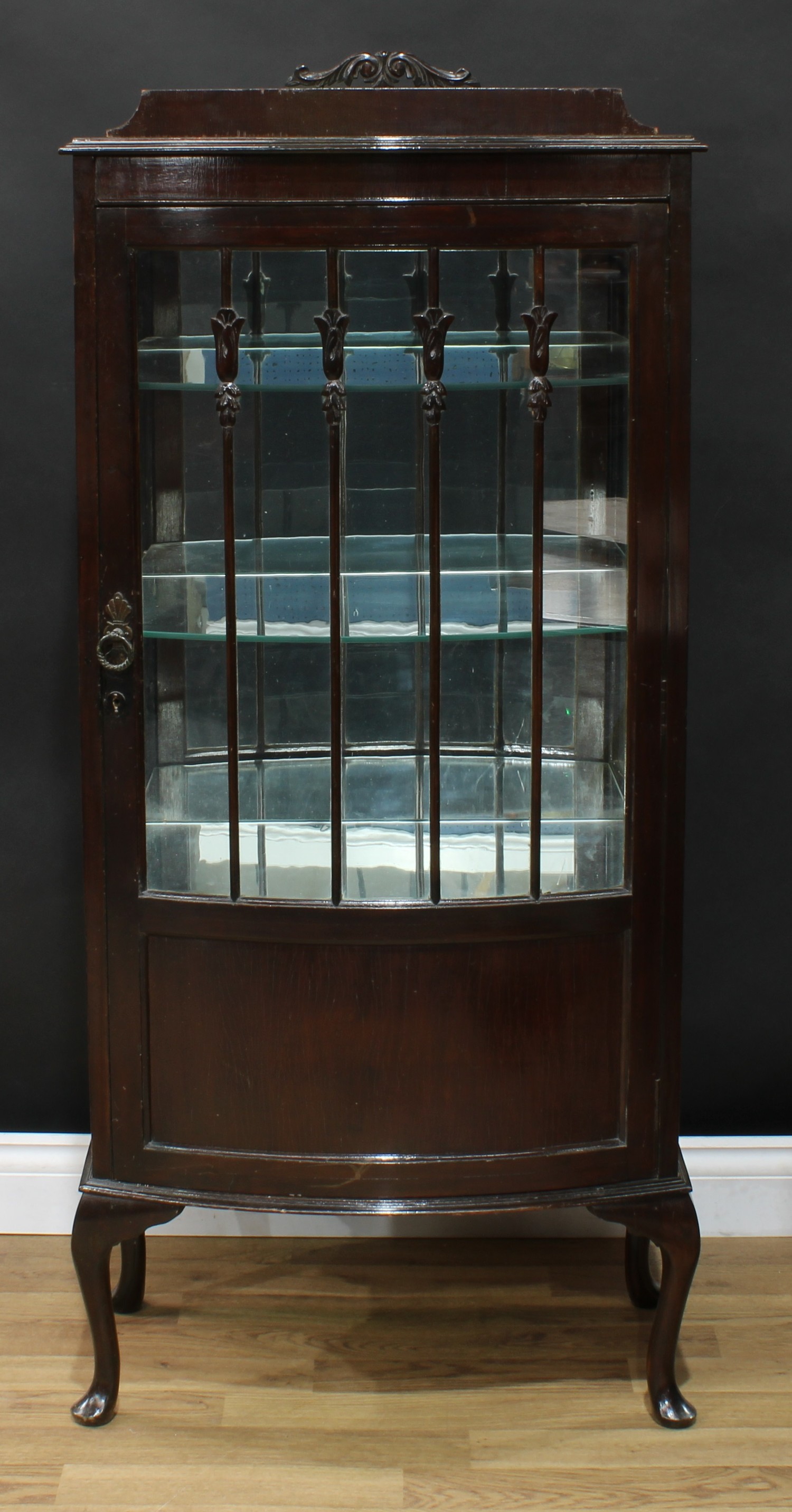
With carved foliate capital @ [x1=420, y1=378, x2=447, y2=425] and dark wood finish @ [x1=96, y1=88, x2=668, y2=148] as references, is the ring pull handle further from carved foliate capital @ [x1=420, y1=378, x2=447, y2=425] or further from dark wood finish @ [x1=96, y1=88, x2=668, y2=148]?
dark wood finish @ [x1=96, y1=88, x2=668, y2=148]

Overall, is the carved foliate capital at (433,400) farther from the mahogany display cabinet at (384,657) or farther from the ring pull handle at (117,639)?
the ring pull handle at (117,639)

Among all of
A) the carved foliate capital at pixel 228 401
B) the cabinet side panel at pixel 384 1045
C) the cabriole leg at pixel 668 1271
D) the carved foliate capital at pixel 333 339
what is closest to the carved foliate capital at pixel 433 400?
the carved foliate capital at pixel 333 339

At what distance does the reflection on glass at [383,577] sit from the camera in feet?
5.29

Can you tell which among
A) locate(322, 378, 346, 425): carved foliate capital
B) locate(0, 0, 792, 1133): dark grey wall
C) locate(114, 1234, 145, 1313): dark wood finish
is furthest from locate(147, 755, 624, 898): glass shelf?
locate(114, 1234, 145, 1313): dark wood finish

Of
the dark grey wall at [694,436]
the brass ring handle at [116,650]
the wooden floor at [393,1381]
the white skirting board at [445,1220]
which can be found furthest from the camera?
the white skirting board at [445,1220]

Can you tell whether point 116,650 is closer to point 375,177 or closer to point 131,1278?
point 375,177

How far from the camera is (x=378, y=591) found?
169 centimetres

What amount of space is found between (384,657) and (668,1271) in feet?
2.84

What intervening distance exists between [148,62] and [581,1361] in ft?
6.51

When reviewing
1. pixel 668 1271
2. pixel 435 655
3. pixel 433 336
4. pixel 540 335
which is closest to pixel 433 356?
pixel 433 336

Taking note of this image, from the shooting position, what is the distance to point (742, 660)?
221 centimetres

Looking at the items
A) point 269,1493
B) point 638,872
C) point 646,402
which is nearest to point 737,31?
point 646,402

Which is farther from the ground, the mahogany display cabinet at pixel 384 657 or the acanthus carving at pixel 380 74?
the acanthus carving at pixel 380 74

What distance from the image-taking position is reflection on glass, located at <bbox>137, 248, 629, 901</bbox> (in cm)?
161
